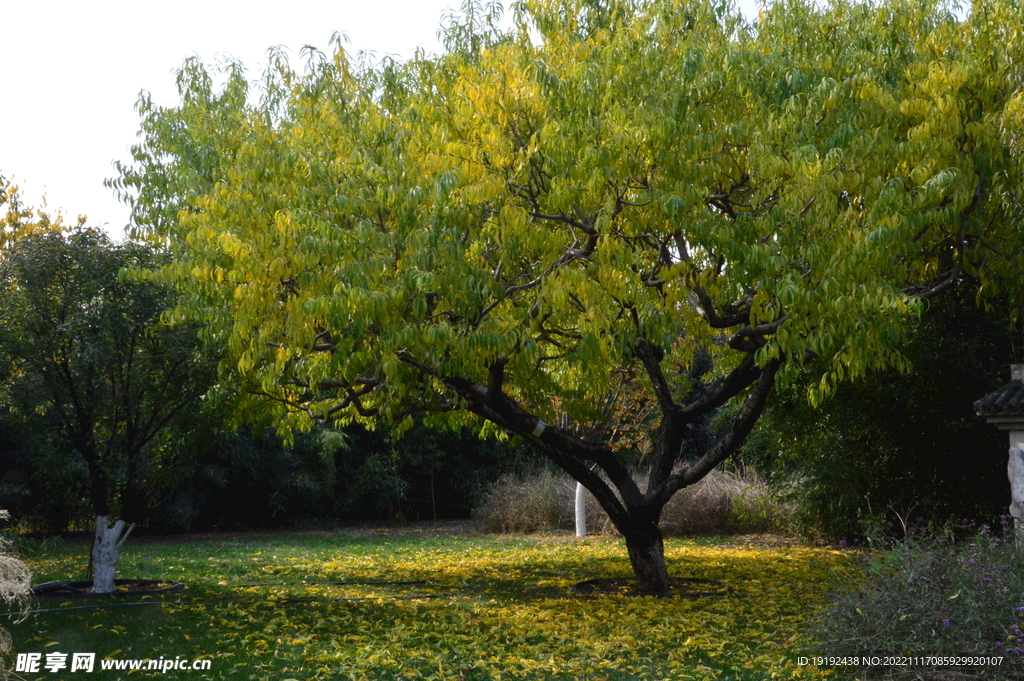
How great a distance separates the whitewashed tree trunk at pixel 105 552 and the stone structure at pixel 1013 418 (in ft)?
28.7

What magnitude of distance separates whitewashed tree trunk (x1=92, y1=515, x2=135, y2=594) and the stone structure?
28.7ft

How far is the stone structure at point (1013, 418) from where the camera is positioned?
8.03m

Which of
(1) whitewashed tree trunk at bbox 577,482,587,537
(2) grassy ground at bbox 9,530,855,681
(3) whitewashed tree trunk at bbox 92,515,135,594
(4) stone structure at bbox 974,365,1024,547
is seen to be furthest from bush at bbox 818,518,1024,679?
(1) whitewashed tree trunk at bbox 577,482,587,537

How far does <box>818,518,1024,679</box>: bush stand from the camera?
574 centimetres

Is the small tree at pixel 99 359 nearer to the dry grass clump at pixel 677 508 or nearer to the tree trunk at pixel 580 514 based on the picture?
the tree trunk at pixel 580 514

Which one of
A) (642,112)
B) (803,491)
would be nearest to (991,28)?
(642,112)

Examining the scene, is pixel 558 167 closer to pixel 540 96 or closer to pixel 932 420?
pixel 540 96

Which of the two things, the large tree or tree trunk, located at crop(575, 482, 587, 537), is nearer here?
the large tree

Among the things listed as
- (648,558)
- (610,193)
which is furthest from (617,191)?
(648,558)

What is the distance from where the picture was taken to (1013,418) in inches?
344

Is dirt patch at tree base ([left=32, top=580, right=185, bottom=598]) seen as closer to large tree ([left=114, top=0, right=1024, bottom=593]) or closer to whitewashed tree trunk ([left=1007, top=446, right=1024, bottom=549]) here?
large tree ([left=114, top=0, right=1024, bottom=593])

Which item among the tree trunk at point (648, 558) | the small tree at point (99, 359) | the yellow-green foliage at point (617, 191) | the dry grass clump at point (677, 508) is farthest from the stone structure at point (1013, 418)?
the small tree at point (99, 359)

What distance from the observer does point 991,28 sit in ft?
29.5

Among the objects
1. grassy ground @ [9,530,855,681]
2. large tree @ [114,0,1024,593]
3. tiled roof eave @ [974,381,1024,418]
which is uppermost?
large tree @ [114,0,1024,593]
